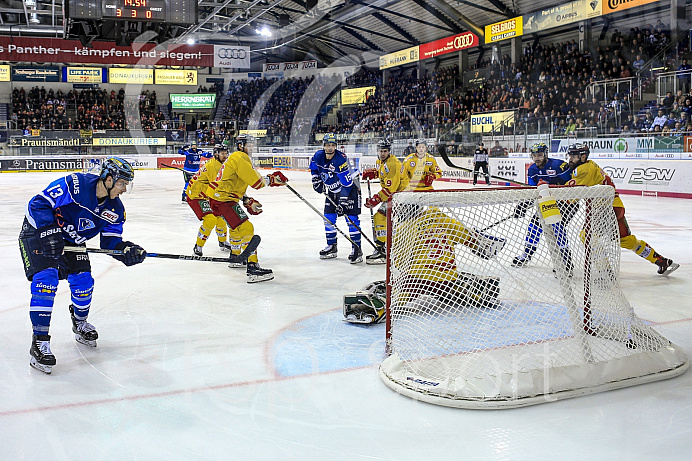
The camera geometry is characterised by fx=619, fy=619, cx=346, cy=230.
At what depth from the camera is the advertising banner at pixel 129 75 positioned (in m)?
29.4

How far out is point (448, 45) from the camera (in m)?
23.8

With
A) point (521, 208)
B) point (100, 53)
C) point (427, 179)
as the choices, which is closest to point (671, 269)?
point (427, 179)

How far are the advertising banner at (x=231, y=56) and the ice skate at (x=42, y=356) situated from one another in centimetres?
2771

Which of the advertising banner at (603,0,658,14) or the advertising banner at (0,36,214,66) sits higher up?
the advertising banner at (0,36,214,66)

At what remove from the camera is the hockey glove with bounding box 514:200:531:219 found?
9.97 feet

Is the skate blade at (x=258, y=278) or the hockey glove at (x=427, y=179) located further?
the hockey glove at (x=427, y=179)

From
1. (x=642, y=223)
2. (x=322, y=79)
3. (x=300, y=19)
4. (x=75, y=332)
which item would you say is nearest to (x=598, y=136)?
(x=642, y=223)

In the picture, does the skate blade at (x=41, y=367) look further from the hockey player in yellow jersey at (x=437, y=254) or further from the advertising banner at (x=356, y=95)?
the advertising banner at (x=356, y=95)

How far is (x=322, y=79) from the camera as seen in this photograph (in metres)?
31.7

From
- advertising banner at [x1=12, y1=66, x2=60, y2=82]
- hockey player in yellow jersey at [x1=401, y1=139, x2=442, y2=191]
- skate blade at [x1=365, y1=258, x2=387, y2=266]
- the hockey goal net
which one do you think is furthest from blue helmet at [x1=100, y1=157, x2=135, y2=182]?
advertising banner at [x1=12, y1=66, x2=60, y2=82]

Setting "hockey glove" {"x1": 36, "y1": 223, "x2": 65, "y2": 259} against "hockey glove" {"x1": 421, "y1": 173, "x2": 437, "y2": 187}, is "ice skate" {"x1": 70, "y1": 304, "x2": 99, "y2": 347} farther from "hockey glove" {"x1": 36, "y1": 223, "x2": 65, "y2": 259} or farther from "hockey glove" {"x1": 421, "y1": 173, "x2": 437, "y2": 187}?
"hockey glove" {"x1": 421, "y1": 173, "x2": 437, "y2": 187}

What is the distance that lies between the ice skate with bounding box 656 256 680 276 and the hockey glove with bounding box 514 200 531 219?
2646mm

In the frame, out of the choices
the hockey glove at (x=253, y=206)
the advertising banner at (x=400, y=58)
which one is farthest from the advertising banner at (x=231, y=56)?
the hockey glove at (x=253, y=206)

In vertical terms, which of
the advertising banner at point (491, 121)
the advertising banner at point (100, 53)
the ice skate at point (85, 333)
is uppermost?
the advertising banner at point (100, 53)
